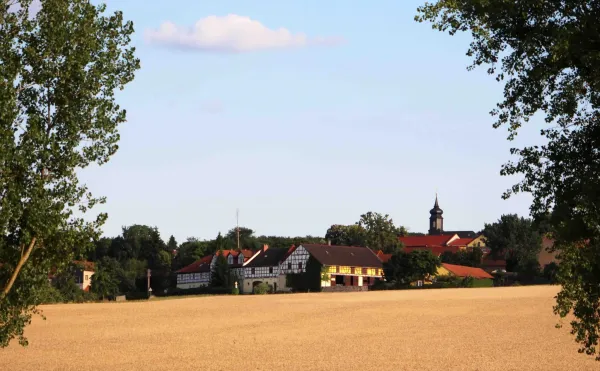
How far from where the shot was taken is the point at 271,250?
146875mm

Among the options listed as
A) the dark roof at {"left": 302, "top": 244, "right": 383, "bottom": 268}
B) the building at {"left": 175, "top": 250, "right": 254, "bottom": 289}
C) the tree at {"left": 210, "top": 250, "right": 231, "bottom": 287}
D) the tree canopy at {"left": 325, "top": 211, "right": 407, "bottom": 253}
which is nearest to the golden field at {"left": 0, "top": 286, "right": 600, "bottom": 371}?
the tree at {"left": 210, "top": 250, "right": 231, "bottom": 287}

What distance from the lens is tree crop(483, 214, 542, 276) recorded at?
495 feet

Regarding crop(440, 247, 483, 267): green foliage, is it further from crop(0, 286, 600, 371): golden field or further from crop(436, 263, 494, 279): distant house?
crop(0, 286, 600, 371): golden field

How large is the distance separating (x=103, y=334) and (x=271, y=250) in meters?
95.6

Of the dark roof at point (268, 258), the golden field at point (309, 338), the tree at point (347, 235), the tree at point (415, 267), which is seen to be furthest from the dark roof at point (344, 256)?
the golden field at point (309, 338)

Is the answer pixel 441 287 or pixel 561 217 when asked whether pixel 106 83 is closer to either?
pixel 561 217

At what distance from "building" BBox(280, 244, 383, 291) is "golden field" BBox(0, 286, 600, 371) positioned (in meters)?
60.2

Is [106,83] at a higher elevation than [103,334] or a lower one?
higher

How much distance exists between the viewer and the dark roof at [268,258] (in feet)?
470

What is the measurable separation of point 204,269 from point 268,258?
518 inches

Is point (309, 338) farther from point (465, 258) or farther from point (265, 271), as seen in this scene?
point (465, 258)

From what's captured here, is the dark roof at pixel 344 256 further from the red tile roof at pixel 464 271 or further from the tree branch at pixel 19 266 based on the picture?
the tree branch at pixel 19 266

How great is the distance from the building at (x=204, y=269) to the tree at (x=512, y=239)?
4388cm

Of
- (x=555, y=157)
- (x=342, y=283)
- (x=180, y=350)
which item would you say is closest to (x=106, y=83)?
(x=555, y=157)
